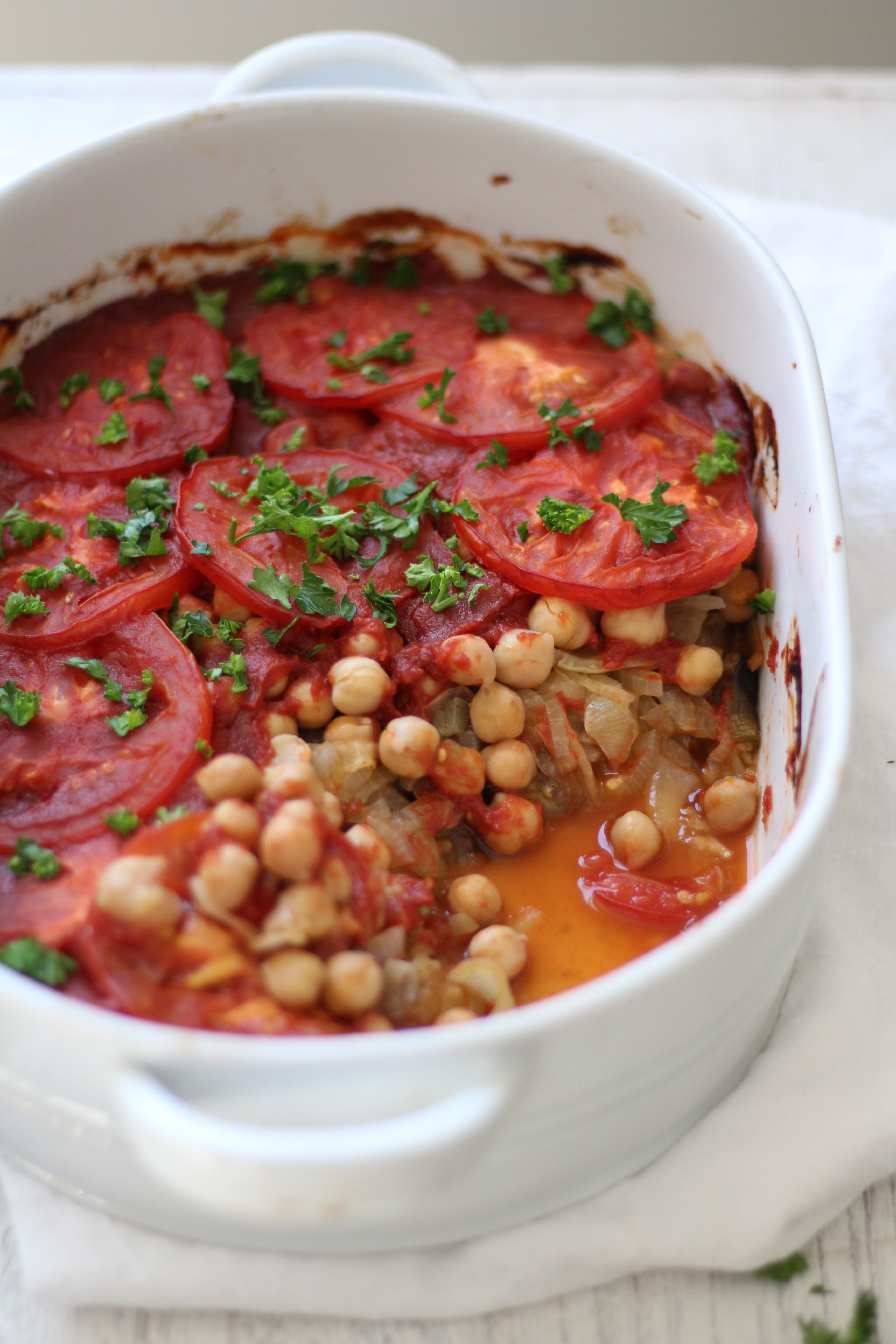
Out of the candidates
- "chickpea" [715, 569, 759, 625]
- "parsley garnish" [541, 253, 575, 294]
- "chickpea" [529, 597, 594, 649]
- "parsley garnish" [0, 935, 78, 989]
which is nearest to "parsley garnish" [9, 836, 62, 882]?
"parsley garnish" [0, 935, 78, 989]

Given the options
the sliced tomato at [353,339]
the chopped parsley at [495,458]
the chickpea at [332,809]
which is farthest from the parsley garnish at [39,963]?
the sliced tomato at [353,339]

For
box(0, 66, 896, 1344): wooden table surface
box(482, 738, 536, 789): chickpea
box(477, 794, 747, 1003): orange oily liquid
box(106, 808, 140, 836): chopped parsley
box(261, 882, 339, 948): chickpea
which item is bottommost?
box(477, 794, 747, 1003): orange oily liquid

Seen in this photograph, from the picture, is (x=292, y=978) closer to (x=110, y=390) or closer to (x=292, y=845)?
(x=292, y=845)

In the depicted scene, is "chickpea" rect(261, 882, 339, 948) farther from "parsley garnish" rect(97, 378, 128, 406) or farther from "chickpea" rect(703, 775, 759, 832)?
"parsley garnish" rect(97, 378, 128, 406)

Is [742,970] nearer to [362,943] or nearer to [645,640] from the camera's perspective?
[362,943]

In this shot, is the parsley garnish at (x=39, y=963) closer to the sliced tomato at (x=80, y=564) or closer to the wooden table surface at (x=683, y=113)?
the sliced tomato at (x=80, y=564)
